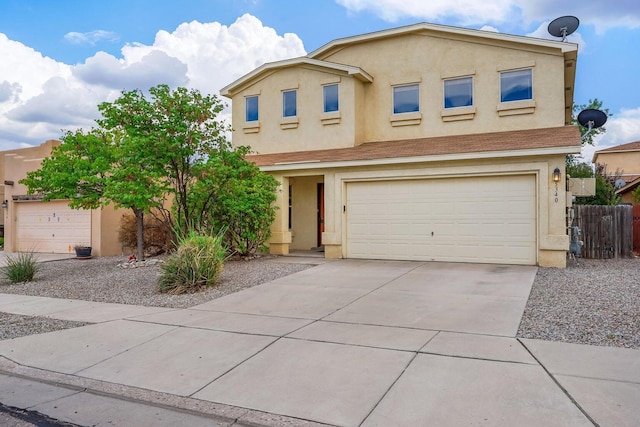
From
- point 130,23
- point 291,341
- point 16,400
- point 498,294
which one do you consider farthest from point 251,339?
point 130,23

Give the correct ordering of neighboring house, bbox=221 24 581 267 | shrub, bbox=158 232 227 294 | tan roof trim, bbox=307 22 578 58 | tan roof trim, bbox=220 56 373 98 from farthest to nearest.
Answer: tan roof trim, bbox=220 56 373 98 → tan roof trim, bbox=307 22 578 58 → neighboring house, bbox=221 24 581 267 → shrub, bbox=158 232 227 294

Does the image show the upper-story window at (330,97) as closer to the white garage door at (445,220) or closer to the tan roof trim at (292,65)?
the tan roof trim at (292,65)

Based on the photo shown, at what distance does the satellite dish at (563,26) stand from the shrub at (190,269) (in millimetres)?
13032

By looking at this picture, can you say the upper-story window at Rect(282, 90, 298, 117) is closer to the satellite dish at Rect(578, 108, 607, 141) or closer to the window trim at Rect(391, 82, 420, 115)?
the window trim at Rect(391, 82, 420, 115)

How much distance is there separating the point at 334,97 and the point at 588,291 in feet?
33.6

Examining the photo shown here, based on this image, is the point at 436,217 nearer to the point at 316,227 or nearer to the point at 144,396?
the point at 316,227

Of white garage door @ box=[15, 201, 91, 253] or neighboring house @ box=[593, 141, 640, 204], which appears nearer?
white garage door @ box=[15, 201, 91, 253]

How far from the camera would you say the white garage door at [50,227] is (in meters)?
18.4

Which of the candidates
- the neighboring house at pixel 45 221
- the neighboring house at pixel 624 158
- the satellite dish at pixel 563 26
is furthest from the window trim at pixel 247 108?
the neighboring house at pixel 624 158

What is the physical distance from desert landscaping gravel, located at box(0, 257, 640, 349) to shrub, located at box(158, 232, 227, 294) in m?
0.29

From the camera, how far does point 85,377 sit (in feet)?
17.1

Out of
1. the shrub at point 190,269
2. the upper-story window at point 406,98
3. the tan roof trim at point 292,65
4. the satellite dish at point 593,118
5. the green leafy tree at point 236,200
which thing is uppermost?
the tan roof trim at point 292,65

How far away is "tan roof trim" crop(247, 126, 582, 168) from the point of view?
1175 centimetres

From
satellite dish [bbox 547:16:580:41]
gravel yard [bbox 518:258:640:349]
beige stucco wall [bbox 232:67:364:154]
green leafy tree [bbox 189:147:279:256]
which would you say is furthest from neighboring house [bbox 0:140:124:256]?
satellite dish [bbox 547:16:580:41]
